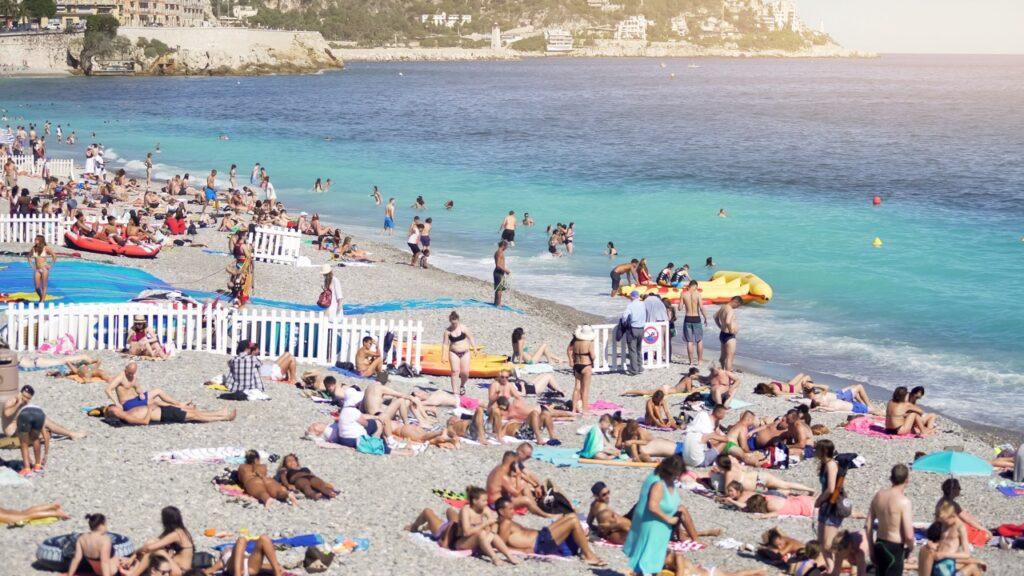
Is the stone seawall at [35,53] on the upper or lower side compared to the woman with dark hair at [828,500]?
upper

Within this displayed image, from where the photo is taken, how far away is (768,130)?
280 ft

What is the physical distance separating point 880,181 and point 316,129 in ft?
129

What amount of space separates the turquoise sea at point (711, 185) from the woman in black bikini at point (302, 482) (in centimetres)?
1132

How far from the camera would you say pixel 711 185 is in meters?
52.6

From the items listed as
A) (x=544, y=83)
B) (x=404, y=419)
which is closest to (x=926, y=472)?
(x=404, y=419)

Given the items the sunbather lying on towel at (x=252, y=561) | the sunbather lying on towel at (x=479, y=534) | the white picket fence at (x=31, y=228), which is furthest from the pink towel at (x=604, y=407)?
the white picket fence at (x=31, y=228)

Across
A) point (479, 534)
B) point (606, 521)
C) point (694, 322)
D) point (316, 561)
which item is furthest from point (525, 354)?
point (316, 561)

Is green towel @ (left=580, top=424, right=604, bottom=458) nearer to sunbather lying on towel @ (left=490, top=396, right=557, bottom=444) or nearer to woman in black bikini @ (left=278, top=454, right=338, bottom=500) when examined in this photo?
sunbather lying on towel @ (left=490, top=396, right=557, bottom=444)

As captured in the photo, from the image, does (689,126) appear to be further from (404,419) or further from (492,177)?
(404,419)

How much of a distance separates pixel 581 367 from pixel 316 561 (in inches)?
261

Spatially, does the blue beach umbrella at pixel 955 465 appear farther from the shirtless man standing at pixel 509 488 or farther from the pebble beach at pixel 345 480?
the shirtless man standing at pixel 509 488

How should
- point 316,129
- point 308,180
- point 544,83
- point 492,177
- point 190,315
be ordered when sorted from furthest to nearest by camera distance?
point 544,83
point 316,129
point 492,177
point 308,180
point 190,315

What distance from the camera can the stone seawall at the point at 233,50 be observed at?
5448 inches

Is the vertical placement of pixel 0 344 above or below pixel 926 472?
above
